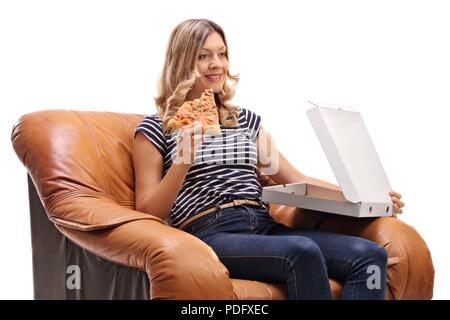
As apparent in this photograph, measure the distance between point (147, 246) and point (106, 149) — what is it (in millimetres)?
699

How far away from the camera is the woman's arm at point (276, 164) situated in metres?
2.68

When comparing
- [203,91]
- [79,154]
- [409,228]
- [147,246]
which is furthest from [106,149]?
[409,228]

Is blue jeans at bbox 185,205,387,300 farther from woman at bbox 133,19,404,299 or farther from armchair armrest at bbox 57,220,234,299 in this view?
armchair armrest at bbox 57,220,234,299

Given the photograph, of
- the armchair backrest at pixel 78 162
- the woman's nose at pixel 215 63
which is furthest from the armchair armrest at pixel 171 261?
the woman's nose at pixel 215 63

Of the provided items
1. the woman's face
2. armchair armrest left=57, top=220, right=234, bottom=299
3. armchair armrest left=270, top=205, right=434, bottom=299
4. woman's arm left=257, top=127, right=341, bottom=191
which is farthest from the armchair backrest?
armchair armrest left=270, top=205, right=434, bottom=299

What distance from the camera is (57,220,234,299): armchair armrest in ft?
6.19

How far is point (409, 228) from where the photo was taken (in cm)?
246

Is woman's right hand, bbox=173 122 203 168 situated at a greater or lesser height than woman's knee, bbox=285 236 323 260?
greater

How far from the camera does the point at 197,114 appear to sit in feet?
7.72

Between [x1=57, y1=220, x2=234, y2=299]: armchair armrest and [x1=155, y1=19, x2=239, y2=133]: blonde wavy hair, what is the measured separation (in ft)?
1.73

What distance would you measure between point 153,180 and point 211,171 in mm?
195

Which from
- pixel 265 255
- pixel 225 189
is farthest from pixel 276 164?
pixel 265 255
